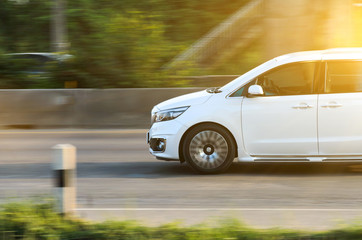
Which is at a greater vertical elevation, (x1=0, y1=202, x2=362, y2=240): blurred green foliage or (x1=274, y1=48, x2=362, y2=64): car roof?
(x1=274, y1=48, x2=362, y2=64): car roof

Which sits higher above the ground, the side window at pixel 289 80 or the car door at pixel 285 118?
the side window at pixel 289 80

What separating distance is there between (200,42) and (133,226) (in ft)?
71.8

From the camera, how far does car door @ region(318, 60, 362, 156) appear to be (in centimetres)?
885

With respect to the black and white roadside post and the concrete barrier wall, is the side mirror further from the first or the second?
the concrete barrier wall

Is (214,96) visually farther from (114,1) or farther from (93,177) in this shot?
(114,1)

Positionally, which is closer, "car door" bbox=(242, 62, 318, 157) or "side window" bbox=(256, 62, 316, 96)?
"car door" bbox=(242, 62, 318, 157)

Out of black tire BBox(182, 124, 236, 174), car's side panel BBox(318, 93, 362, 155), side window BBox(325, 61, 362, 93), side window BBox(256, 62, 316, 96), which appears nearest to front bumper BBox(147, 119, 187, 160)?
black tire BBox(182, 124, 236, 174)

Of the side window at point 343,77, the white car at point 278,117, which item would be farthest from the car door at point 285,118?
the side window at point 343,77

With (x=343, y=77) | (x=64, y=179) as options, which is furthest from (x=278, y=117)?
(x=64, y=179)

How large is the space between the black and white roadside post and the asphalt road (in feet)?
1.78

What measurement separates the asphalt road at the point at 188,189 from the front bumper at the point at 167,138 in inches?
11.8

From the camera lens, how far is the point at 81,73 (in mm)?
16828

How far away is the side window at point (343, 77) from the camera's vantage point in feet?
29.3

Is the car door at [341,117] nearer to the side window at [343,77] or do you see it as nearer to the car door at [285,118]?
the side window at [343,77]
